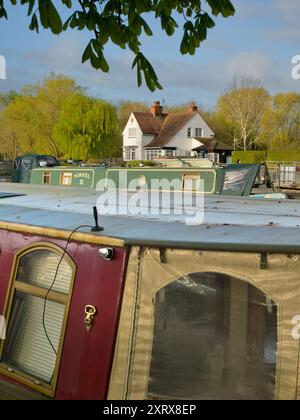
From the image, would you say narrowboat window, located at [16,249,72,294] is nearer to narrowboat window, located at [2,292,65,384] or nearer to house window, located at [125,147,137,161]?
narrowboat window, located at [2,292,65,384]

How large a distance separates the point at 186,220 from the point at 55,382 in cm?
159

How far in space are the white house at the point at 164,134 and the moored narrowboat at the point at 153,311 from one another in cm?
5579

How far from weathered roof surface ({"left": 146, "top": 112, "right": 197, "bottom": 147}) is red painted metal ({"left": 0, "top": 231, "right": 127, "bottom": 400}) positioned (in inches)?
2215

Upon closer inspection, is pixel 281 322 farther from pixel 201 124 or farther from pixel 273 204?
pixel 201 124

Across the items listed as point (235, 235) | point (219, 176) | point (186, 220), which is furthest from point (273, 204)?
point (219, 176)

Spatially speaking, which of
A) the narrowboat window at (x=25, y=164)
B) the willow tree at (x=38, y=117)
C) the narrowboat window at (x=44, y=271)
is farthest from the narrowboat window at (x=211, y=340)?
the willow tree at (x=38, y=117)

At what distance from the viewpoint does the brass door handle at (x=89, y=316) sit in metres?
3.48

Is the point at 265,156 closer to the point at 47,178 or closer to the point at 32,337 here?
the point at 47,178

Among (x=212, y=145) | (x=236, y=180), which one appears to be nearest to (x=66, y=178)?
(x=236, y=180)

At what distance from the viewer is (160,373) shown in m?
3.19

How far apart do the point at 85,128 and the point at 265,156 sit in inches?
663

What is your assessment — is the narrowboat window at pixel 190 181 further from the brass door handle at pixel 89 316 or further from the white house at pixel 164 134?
the white house at pixel 164 134

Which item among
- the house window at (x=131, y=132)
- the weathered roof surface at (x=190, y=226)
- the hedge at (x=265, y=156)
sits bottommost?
the weathered roof surface at (x=190, y=226)

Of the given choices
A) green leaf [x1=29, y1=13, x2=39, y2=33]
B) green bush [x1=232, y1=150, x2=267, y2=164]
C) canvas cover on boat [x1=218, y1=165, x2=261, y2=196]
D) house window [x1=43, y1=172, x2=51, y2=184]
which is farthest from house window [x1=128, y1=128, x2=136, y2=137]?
green leaf [x1=29, y1=13, x2=39, y2=33]
